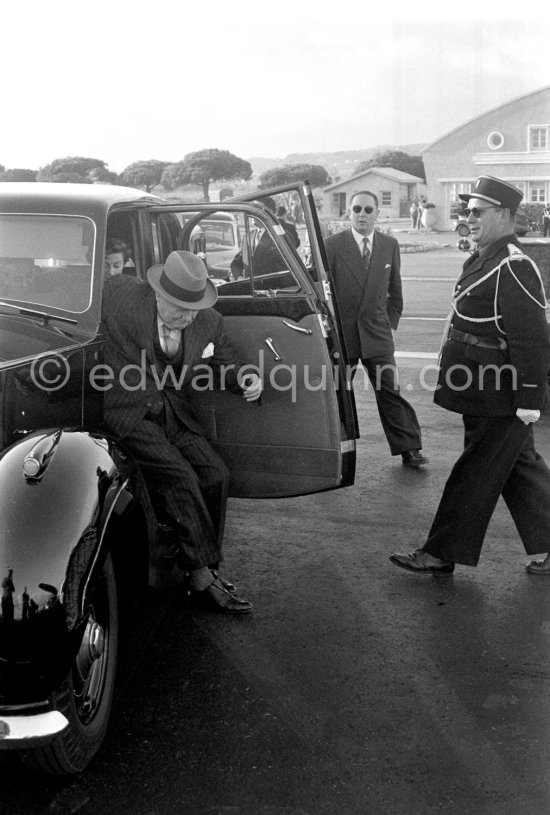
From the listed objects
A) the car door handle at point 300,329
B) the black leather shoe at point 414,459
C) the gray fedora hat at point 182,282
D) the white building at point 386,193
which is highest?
the white building at point 386,193

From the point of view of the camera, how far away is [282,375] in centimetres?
449

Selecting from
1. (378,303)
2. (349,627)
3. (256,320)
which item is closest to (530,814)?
(349,627)

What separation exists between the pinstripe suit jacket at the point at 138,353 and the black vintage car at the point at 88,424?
0.23ft

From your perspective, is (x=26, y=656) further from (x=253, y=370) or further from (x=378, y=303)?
(x=378, y=303)

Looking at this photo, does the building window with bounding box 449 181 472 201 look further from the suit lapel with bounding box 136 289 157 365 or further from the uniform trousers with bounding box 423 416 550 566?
the suit lapel with bounding box 136 289 157 365

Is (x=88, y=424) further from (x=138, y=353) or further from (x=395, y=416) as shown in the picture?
(x=395, y=416)

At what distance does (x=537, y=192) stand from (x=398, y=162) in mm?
47320

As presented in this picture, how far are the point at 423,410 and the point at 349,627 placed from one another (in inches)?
180

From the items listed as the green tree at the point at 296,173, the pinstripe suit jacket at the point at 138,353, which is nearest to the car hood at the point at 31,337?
the pinstripe suit jacket at the point at 138,353

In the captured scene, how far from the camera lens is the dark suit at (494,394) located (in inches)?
165

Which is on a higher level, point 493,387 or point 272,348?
point 272,348

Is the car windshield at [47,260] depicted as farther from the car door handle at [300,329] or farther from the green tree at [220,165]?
the green tree at [220,165]

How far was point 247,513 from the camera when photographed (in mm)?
5727

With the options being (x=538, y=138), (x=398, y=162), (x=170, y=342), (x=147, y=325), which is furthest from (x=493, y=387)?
(x=398, y=162)
